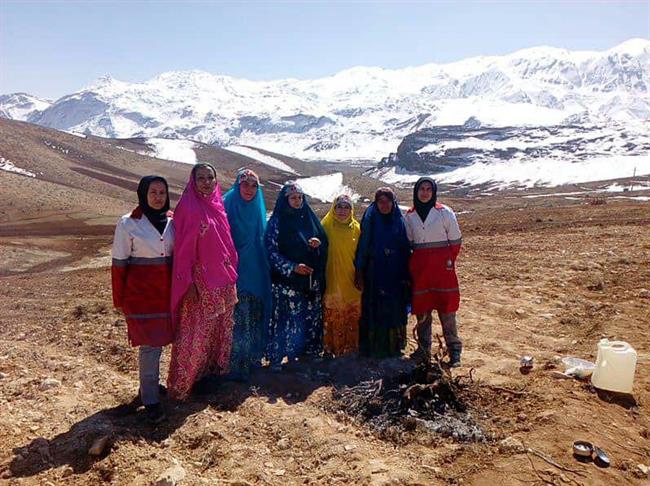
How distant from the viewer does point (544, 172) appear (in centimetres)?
6100

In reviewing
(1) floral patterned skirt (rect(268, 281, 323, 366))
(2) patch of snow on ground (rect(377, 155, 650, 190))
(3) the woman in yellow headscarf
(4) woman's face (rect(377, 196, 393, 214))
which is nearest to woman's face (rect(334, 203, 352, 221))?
(3) the woman in yellow headscarf

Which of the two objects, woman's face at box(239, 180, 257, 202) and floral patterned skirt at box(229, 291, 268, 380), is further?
floral patterned skirt at box(229, 291, 268, 380)

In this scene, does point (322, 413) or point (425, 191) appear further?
point (425, 191)

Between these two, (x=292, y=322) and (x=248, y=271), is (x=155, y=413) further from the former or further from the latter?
(x=292, y=322)

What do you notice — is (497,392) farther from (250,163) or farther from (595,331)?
(250,163)

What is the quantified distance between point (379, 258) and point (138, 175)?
42748mm

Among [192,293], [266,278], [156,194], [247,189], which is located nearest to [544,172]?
[266,278]

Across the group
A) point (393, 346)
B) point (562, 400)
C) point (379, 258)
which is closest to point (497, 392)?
point (562, 400)

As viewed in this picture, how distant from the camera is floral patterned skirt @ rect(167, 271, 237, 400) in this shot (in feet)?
11.5

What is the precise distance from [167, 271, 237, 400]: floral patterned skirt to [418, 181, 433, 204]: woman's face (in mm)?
1557

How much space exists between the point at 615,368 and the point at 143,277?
301cm

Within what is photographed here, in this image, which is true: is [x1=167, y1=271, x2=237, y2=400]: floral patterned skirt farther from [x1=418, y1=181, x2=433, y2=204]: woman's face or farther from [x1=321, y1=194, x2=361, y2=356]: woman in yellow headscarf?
[x1=418, y1=181, x2=433, y2=204]: woman's face

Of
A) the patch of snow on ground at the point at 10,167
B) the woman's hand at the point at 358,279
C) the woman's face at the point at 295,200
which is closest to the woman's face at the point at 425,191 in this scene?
the woman's hand at the point at 358,279

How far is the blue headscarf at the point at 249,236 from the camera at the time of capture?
12.6 feet
